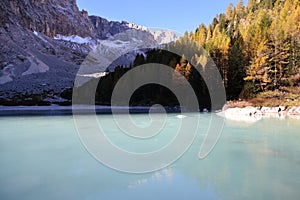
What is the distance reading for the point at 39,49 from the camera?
336 feet

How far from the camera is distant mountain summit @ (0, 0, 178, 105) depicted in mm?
56828

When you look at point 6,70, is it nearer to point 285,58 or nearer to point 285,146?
point 285,58

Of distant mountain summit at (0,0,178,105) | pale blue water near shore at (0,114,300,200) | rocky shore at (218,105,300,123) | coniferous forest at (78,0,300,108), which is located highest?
distant mountain summit at (0,0,178,105)

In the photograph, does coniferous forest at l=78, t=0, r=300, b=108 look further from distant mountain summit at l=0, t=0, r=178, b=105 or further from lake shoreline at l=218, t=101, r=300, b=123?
distant mountain summit at l=0, t=0, r=178, b=105

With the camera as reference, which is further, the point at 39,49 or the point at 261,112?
the point at 39,49

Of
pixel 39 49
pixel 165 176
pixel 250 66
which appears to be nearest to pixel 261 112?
pixel 250 66

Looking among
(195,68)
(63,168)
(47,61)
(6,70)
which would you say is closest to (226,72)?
(195,68)

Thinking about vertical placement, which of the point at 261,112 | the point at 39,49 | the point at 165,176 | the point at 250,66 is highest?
the point at 39,49

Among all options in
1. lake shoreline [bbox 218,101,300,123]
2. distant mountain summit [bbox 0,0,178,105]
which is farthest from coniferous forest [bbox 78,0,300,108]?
distant mountain summit [bbox 0,0,178,105]

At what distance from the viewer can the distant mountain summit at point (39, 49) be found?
2237 inches

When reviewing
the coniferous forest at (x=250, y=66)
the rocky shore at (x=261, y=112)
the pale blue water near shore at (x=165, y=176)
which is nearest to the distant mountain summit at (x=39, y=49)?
the coniferous forest at (x=250, y=66)

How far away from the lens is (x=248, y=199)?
408cm

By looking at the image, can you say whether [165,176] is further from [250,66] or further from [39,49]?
[39,49]

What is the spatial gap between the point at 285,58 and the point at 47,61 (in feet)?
269
